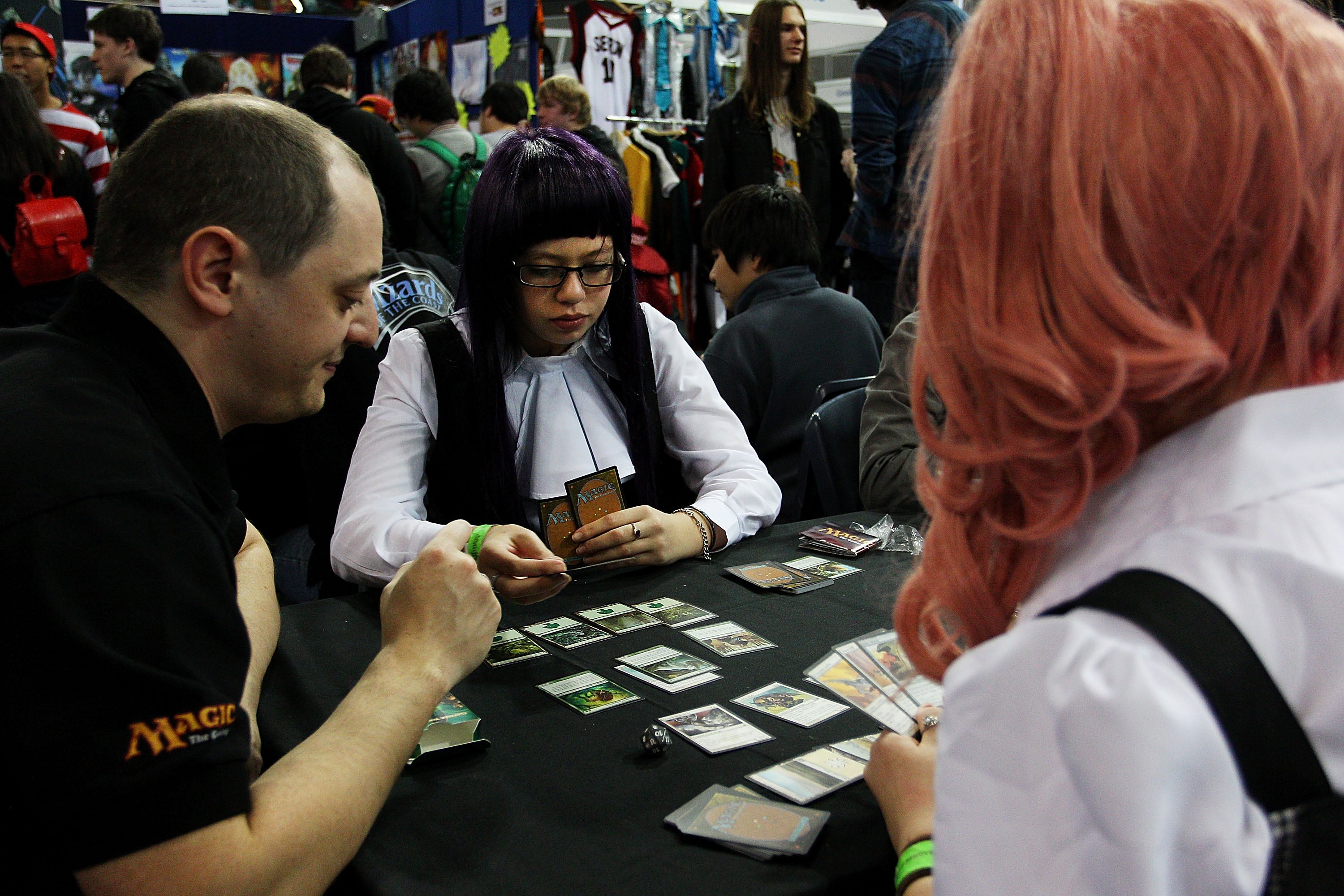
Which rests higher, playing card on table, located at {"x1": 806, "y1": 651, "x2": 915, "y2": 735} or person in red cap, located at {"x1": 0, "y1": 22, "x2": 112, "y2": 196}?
person in red cap, located at {"x1": 0, "y1": 22, "x2": 112, "y2": 196}

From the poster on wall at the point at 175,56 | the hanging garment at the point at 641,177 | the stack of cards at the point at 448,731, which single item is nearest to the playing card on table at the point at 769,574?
the stack of cards at the point at 448,731

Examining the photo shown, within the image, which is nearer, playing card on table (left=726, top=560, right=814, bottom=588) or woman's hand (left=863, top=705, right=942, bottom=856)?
woman's hand (left=863, top=705, right=942, bottom=856)

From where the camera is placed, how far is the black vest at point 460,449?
223cm

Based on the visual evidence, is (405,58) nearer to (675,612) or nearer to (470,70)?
(470,70)

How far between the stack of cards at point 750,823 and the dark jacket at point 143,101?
15.9ft

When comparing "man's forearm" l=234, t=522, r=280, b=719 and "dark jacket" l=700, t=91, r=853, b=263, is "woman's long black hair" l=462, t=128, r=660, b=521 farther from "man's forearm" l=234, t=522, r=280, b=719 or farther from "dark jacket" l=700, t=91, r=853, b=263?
"dark jacket" l=700, t=91, r=853, b=263

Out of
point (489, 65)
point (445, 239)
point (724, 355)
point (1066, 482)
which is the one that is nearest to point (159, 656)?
point (1066, 482)

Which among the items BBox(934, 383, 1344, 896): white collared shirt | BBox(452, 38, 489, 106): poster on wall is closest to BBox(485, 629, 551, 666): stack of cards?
BBox(934, 383, 1344, 896): white collared shirt

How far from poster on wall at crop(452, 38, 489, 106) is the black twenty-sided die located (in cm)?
641

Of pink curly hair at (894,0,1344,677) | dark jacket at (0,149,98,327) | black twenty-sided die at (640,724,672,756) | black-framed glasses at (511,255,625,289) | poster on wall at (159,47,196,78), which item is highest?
pink curly hair at (894,0,1344,677)

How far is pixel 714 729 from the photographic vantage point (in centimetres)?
131

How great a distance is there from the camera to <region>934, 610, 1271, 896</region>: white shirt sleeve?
0.62 meters

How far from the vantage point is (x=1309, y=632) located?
2.12 feet

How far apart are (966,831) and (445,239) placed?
4776 millimetres
